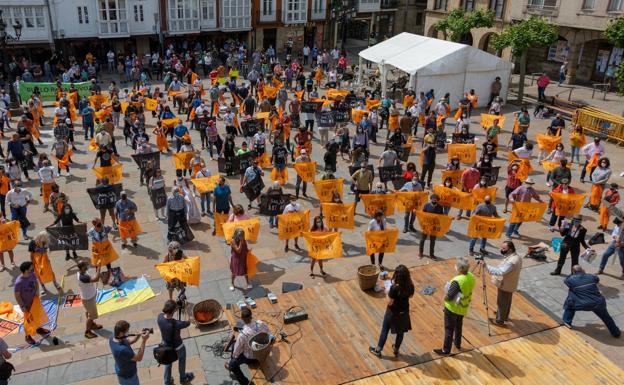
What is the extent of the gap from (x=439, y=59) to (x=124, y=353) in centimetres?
2321

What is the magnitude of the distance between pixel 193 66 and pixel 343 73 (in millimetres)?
10427

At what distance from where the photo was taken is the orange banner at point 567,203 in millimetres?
15172

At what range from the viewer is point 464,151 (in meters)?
20.0

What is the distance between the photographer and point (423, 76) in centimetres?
2745

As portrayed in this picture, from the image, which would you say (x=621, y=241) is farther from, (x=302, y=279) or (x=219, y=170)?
(x=219, y=170)

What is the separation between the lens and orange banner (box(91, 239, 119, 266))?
12438 millimetres

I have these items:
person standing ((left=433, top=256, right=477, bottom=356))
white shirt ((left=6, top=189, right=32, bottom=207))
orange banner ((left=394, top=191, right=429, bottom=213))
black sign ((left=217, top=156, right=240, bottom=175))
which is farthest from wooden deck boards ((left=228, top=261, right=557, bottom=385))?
black sign ((left=217, top=156, right=240, bottom=175))

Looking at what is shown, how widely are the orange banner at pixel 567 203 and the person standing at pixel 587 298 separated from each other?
5087mm

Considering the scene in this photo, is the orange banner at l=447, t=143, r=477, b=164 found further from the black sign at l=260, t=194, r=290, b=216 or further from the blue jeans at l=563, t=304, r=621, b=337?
the blue jeans at l=563, t=304, r=621, b=337

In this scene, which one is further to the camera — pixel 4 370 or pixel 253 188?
pixel 253 188

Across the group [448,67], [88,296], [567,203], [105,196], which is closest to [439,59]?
[448,67]

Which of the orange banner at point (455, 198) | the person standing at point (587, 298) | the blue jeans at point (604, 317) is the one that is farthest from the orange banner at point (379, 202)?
the blue jeans at point (604, 317)

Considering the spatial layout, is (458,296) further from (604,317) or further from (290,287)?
(290,287)

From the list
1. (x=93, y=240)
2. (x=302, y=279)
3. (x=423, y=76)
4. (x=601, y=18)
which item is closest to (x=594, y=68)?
(x=601, y=18)
